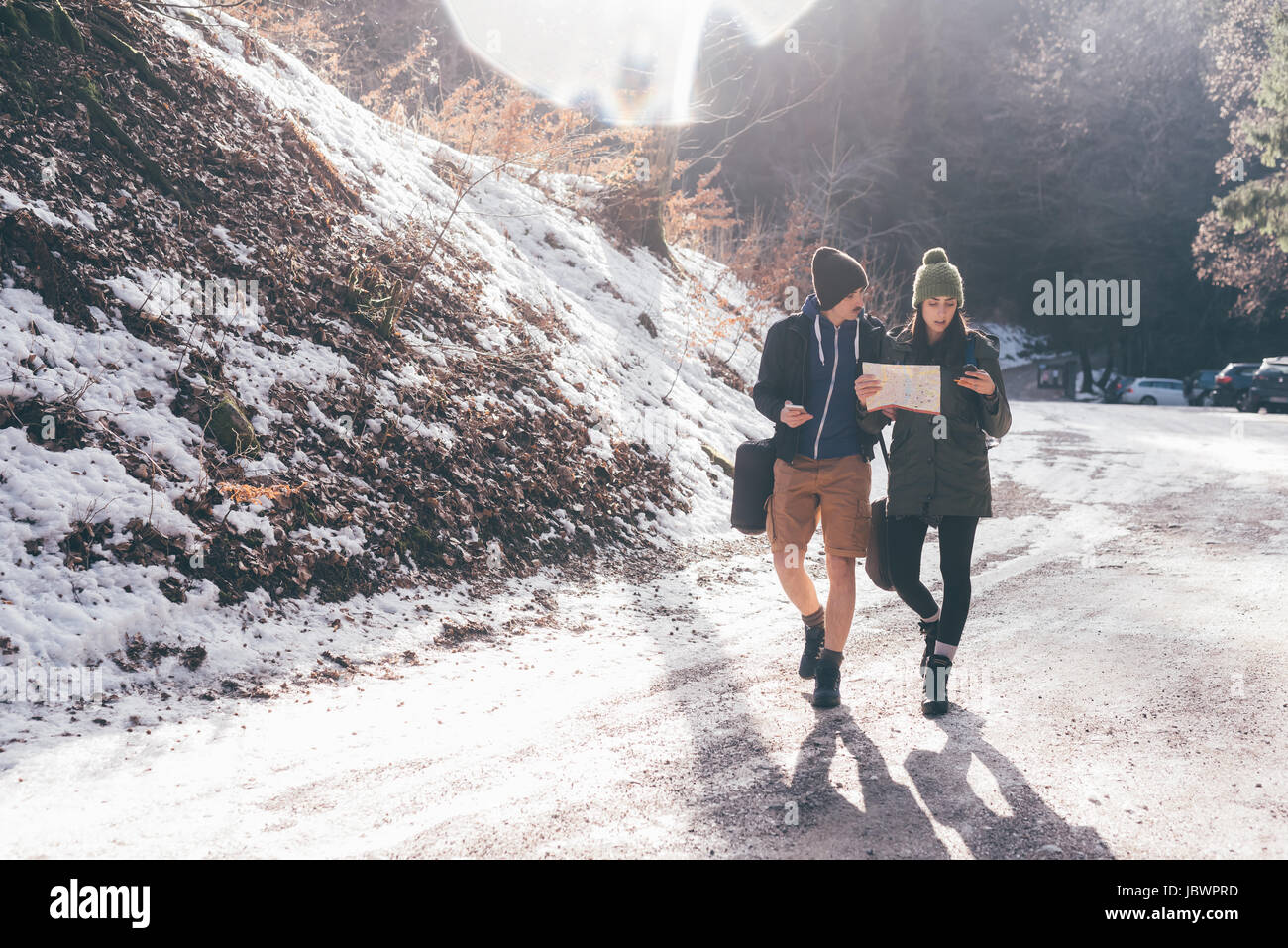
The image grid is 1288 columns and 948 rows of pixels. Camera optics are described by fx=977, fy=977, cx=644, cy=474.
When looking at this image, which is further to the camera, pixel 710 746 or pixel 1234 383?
pixel 1234 383

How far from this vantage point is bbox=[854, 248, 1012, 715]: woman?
15.4 feet

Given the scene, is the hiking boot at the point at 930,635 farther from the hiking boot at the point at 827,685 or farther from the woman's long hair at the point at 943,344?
the woman's long hair at the point at 943,344

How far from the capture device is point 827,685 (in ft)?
16.0

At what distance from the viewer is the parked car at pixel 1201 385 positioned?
1508 inches

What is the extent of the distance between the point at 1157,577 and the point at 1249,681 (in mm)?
2840

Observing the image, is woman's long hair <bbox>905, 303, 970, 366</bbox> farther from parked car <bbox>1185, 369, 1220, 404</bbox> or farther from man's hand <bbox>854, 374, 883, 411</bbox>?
parked car <bbox>1185, 369, 1220, 404</bbox>

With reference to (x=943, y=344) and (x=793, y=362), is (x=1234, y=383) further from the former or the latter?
(x=793, y=362)

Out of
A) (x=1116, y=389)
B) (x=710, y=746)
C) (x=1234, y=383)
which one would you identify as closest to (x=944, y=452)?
(x=710, y=746)

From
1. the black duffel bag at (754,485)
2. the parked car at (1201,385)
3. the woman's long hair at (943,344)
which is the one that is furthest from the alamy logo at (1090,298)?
the black duffel bag at (754,485)

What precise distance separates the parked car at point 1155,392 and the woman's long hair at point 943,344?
36.0 metres

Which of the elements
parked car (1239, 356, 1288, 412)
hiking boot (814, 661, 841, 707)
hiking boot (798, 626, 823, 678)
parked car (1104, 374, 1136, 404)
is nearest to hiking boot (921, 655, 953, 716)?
hiking boot (814, 661, 841, 707)

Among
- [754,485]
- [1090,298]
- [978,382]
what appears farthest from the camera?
[1090,298]

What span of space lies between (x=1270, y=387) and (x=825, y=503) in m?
25.4

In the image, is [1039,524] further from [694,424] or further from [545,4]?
[545,4]
